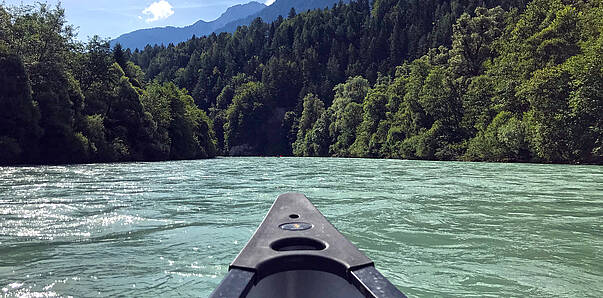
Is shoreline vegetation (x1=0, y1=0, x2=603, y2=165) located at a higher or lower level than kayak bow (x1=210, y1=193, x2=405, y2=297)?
higher

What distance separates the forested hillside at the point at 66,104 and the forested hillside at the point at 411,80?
86.3ft

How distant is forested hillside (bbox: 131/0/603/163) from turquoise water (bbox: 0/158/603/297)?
17892mm

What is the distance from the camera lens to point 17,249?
189 inches

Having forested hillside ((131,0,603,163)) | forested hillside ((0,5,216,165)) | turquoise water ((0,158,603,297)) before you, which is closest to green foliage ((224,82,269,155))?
forested hillside ((131,0,603,163))

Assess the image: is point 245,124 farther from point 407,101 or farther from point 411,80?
point 407,101

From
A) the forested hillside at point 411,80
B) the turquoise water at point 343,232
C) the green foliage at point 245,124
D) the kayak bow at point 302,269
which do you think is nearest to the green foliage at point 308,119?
the forested hillside at point 411,80

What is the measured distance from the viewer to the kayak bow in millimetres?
1998

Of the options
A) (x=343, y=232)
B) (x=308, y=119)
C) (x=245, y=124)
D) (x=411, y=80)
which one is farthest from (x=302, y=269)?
(x=245, y=124)

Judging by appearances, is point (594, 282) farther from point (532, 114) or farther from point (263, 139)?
point (263, 139)

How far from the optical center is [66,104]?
28.9 metres

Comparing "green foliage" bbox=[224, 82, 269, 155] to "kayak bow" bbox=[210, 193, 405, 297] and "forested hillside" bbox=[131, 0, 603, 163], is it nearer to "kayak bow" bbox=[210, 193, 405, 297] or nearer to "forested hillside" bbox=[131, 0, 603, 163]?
"forested hillside" bbox=[131, 0, 603, 163]

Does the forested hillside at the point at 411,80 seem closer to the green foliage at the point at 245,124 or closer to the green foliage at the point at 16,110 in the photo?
the green foliage at the point at 245,124

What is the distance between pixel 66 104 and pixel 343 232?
95.6 feet

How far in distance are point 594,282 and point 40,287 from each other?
191 inches
